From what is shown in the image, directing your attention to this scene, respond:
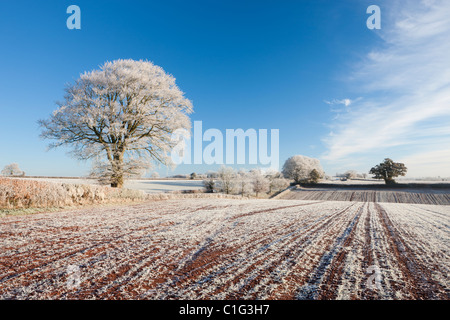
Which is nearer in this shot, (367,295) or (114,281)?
(367,295)

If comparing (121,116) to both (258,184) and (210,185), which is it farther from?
(258,184)

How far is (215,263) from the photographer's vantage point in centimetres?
288

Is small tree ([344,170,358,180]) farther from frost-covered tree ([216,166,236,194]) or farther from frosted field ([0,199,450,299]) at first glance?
frosted field ([0,199,450,299])

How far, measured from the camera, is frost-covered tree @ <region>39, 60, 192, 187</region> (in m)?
13.8

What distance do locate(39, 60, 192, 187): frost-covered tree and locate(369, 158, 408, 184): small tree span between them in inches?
2246

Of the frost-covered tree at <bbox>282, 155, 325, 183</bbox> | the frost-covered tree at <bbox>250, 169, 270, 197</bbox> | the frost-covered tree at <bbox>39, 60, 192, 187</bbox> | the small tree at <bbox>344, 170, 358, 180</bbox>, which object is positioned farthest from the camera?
the small tree at <bbox>344, 170, 358, 180</bbox>

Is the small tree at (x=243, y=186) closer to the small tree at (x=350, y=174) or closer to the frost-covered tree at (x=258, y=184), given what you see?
the frost-covered tree at (x=258, y=184)

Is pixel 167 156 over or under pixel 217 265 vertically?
over

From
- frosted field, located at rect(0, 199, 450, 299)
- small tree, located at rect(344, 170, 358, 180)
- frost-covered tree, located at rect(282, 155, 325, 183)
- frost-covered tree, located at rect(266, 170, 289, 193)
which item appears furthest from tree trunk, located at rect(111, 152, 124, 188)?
small tree, located at rect(344, 170, 358, 180)

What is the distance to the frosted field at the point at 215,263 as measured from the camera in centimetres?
213
